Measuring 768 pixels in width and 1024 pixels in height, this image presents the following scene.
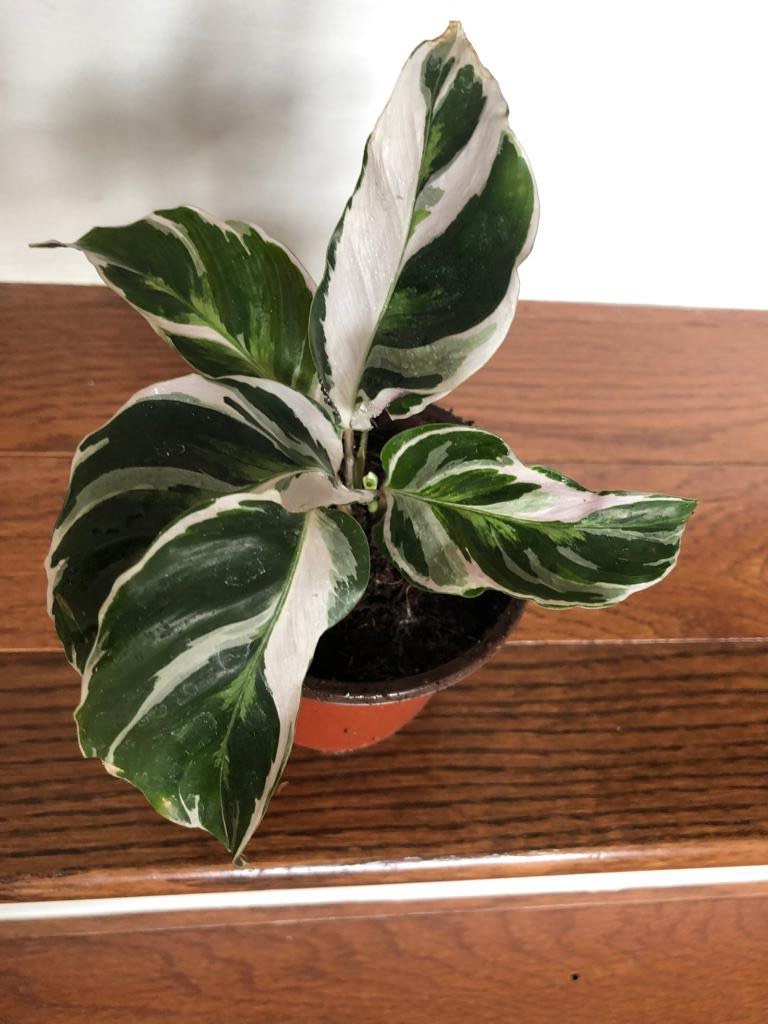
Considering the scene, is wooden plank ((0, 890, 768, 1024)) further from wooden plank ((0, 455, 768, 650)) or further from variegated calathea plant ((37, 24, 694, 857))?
variegated calathea plant ((37, 24, 694, 857))

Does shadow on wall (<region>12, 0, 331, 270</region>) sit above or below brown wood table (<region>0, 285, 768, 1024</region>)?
above

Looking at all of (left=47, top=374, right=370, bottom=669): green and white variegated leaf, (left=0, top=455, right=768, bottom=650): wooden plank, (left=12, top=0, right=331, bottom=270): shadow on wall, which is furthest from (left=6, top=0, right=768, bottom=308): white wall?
(left=47, top=374, right=370, bottom=669): green and white variegated leaf

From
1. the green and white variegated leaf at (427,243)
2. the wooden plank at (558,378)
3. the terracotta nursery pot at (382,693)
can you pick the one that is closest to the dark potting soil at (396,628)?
the terracotta nursery pot at (382,693)

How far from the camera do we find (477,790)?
62 cm

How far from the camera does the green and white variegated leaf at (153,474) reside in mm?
383

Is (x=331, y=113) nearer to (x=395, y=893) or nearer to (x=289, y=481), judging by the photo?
(x=289, y=481)

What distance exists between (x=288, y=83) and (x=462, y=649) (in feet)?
1.25

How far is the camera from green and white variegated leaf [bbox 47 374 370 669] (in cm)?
38

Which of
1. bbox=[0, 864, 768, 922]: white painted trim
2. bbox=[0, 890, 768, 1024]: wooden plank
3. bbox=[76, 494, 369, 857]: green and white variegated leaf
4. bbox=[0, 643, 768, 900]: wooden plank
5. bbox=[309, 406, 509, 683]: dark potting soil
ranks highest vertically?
bbox=[76, 494, 369, 857]: green and white variegated leaf

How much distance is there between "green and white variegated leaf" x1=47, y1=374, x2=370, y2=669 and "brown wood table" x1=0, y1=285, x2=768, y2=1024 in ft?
0.88

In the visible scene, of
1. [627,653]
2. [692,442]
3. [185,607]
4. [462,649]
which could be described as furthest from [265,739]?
[692,442]

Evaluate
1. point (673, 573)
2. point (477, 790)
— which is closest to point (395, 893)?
point (477, 790)

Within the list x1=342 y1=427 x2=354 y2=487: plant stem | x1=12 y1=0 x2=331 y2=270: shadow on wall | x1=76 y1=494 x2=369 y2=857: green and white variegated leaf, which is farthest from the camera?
x1=12 y1=0 x2=331 y2=270: shadow on wall

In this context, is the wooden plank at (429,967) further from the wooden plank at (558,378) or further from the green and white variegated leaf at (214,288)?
the green and white variegated leaf at (214,288)
